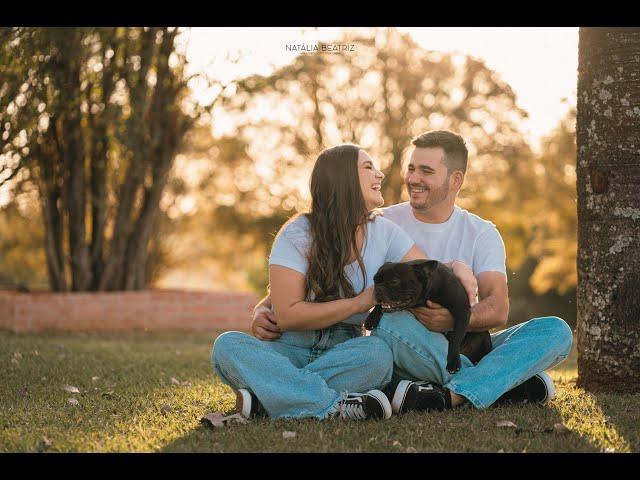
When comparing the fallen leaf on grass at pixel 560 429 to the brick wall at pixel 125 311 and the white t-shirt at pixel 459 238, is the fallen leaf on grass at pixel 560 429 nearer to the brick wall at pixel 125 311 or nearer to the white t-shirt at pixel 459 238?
the white t-shirt at pixel 459 238

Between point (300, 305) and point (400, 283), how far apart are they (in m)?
0.55

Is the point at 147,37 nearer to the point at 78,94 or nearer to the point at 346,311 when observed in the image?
the point at 78,94

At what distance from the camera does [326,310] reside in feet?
13.3

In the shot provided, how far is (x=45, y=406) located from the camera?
4.45 m

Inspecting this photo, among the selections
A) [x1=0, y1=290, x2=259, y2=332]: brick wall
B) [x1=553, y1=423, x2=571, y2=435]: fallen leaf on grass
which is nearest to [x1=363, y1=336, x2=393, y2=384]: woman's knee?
[x1=553, y1=423, x2=571, y2=435]: fallen leaf on grass

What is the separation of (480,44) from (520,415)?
13970 mm

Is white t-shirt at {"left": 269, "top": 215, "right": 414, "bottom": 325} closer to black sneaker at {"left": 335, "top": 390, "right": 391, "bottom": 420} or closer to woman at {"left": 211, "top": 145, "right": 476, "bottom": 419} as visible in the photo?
woman at {"left": 211, "top": 145, "right": 476, "bottom": 419}

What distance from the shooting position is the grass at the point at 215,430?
11.5 feet

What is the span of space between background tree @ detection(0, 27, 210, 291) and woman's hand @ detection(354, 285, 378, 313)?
5.84 m

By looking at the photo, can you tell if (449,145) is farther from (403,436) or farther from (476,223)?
(403,436)

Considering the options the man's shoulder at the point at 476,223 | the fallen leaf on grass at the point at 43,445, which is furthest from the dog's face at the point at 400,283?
the fallen leaf on grass at the point at 43,445

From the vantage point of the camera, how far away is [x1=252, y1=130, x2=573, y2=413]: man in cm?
418

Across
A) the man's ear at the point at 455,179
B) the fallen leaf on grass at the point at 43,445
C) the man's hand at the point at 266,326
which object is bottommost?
the fallen leaf on grass at the point at 43,445

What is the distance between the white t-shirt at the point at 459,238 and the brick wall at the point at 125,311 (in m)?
6.00
